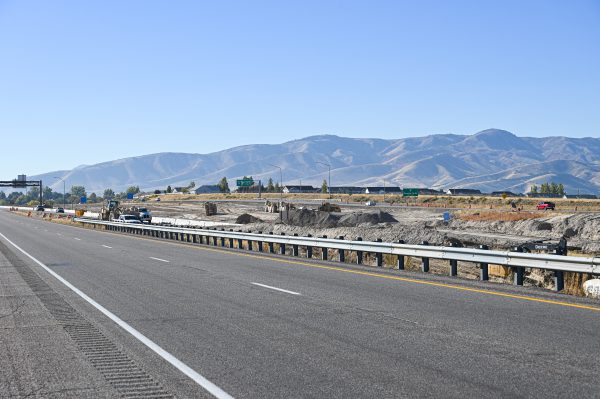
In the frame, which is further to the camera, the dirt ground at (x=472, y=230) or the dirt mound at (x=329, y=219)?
the dirt mound at (x=329, y=219)

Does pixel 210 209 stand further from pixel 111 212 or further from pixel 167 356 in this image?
pixel 167 356

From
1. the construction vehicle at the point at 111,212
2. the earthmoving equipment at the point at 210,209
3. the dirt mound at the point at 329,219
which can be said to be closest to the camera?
the dirt mound at the point at 329,219

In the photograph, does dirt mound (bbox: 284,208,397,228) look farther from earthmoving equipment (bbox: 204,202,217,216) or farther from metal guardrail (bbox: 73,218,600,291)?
earthmoving equipment (bbox: 204,202,217,216)

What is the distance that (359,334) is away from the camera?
10.0 m

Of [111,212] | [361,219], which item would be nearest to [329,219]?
[361,219]

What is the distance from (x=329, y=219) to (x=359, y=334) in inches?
2027

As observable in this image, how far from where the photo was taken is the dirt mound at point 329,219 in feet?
195

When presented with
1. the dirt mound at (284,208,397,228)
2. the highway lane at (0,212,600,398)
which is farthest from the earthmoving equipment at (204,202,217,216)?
the highway lane at (0,212,600,398)

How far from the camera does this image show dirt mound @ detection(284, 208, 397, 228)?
59.5 meters

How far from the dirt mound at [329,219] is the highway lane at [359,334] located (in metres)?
41.3

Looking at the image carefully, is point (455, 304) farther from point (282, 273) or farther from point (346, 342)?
point (282, 273)

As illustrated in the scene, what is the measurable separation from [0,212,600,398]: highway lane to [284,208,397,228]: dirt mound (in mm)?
41262

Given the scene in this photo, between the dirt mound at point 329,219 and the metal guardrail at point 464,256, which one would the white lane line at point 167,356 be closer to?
the metal guardrail at point 464,256

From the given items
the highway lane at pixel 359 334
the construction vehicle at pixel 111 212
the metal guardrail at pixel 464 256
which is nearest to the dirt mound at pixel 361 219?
the metal guardrail at pixel 464 256
